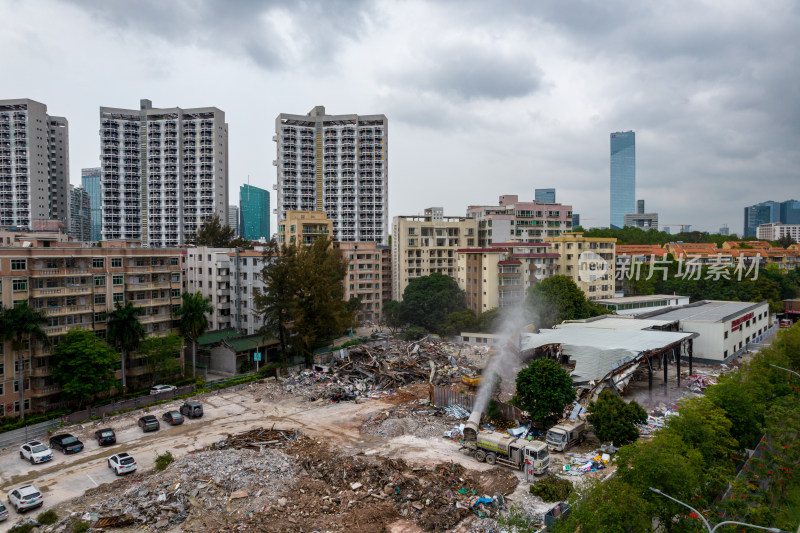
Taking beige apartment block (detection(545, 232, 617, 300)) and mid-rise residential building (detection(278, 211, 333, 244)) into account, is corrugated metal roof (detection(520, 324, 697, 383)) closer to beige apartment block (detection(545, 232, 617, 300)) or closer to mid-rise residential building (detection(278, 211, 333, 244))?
beige apartment block (detection(545, 232, 617, 300))

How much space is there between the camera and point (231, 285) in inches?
2251

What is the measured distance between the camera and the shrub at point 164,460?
947 inches

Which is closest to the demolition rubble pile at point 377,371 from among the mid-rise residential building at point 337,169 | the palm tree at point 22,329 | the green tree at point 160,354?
the green tree at point 160,354

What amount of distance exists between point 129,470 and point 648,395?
32367 millimetres

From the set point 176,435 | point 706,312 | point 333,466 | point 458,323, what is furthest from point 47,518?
point 706,312

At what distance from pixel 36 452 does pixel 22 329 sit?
924 centimetres

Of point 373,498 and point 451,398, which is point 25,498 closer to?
point 373,498

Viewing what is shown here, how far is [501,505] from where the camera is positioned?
1991 cm

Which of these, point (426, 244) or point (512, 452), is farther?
point (426, 244)

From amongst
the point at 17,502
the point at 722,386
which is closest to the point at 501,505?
the point at 722,386

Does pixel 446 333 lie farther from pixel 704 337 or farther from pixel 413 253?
pixel 704 337

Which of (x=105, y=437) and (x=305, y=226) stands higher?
(x=305, y=226)

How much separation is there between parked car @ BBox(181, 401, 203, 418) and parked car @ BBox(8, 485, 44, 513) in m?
11.5

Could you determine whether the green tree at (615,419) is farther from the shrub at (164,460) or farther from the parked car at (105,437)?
the parked car at (105,437)
